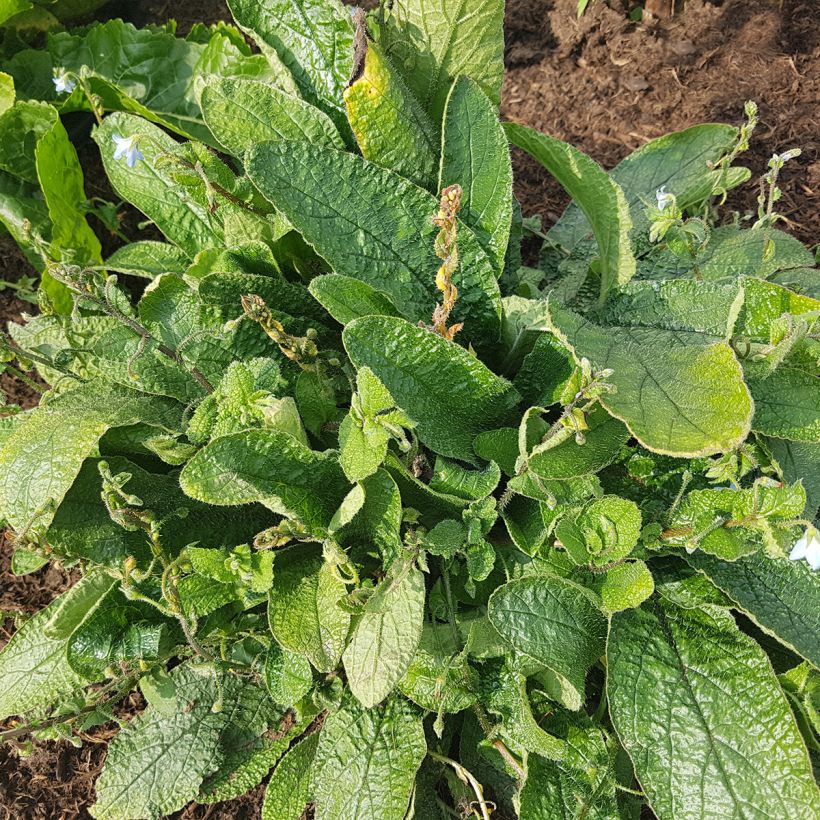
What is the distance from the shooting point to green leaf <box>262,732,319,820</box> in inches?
59.5

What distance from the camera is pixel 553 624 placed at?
1296 millimetres

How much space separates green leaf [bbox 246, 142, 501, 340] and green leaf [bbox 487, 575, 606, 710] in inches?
20.3

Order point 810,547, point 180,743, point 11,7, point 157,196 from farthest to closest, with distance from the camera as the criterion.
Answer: point 11,7, point 157,196, point 180,743, point 810,547

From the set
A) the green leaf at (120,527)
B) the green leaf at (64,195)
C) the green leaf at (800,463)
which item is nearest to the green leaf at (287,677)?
the green leaf at (120,527)

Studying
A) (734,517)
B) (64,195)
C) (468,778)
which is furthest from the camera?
(64,195)

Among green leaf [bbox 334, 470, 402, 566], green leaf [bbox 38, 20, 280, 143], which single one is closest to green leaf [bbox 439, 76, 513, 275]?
green leaf [bbox 334, 470, 402, 566]

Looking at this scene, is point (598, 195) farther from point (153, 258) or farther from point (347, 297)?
point (153, 258)

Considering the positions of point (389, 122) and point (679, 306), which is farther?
point (389, 122)

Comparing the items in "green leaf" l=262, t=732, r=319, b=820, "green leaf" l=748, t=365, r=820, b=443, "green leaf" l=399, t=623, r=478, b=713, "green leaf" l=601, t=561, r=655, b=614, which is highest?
"green leaf" l=748, t=365, r=820, b=443

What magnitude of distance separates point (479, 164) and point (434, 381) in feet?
1.50

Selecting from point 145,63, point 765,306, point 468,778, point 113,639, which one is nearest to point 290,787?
point 468,778

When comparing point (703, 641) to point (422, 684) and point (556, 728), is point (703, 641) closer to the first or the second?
point (556, 728)

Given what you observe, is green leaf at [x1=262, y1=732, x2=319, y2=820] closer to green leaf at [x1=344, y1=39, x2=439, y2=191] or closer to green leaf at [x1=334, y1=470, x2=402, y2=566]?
green leaf at [x1=334, y1=470, x2=402, y2=566]

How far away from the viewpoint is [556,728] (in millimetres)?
1459
